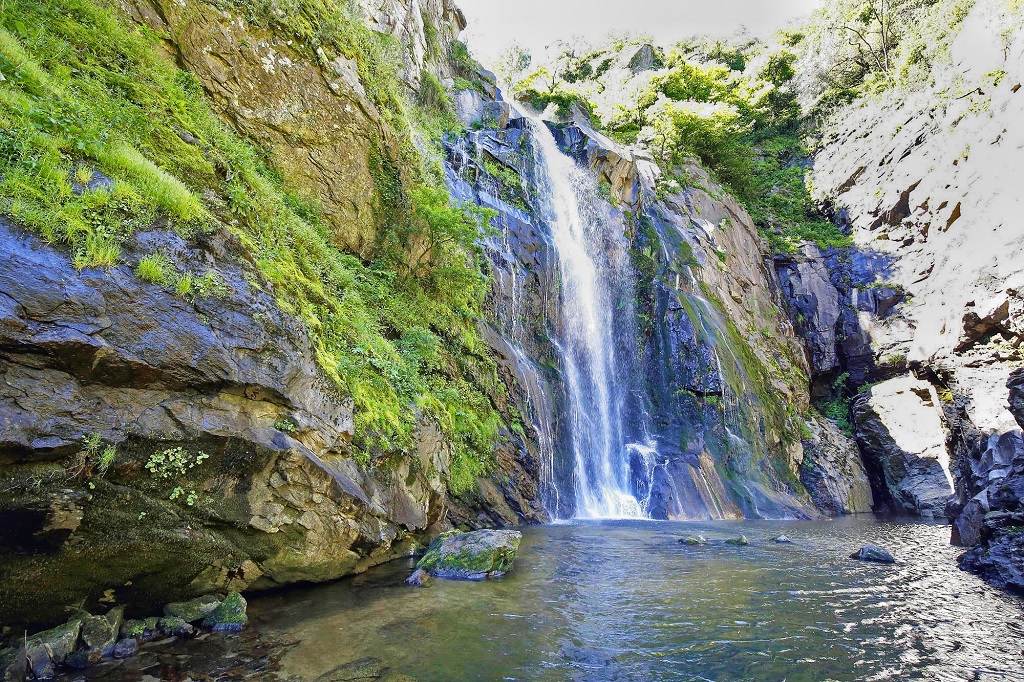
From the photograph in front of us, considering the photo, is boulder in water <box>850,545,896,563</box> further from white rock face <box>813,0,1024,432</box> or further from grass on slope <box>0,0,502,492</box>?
white rock face <box>813,0,1024,432</box>

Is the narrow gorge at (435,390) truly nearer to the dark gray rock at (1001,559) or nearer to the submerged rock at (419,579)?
the dark gray rock at (1001,559)

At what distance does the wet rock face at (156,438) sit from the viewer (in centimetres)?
363

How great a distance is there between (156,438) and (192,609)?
62.4 inches

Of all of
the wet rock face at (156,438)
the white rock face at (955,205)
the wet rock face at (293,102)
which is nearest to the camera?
the wet rock face at (156,438)

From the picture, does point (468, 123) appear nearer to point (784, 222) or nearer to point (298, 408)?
point (784, 222)

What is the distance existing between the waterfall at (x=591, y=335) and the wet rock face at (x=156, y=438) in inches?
384

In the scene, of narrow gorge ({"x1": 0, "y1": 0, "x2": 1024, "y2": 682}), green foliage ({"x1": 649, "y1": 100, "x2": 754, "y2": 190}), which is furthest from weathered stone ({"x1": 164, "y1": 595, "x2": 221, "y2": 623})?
green foliage ({"x1": 649, "y1": 100, "x2": 754, "y2": 190})

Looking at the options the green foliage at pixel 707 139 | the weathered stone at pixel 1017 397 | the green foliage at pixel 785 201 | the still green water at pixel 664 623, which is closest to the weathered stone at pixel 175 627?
the still green water at pixel 664 623

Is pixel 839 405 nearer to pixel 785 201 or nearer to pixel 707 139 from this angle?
pixel 785 201

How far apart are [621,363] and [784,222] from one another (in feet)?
62.0

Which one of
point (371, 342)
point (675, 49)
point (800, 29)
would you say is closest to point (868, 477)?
point (371, 342)

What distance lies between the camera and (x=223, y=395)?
15.9 feet

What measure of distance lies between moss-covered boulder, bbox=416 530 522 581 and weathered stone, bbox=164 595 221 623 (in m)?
2.64

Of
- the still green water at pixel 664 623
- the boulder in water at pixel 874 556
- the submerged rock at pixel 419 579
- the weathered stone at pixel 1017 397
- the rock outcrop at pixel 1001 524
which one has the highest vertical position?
the weathered stone at pixel 1017 397
